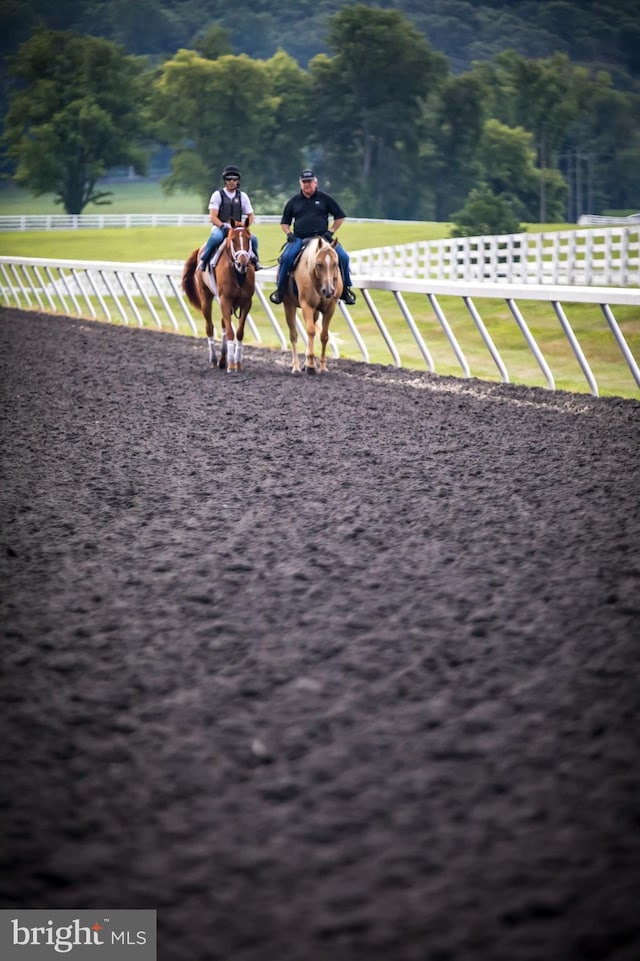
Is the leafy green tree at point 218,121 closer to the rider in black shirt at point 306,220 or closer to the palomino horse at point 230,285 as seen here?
the palomino horse at point 230,285

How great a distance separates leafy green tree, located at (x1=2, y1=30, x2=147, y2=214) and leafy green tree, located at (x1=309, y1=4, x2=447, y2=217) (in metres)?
13.2

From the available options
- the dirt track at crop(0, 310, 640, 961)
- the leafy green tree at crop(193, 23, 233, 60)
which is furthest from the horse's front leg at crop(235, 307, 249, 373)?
the leafy green tree at crop(193, 23, 233, 60)

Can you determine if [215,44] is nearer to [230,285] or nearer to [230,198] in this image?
[230,198]

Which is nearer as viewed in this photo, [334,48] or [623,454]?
[623,454]

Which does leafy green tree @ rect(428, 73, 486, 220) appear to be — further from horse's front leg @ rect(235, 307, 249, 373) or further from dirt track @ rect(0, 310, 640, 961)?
dirt track @ rect(0, 310, 640, 961)

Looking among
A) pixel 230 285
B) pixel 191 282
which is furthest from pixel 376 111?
pixel 230 285

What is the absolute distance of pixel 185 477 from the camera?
892cm

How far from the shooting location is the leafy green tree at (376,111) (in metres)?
95.5

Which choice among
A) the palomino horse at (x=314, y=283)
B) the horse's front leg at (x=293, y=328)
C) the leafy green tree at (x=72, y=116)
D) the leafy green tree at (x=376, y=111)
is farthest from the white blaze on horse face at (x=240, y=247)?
the leafy green tree at (x=376, y=111)

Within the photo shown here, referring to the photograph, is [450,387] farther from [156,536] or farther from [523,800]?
[523,800]

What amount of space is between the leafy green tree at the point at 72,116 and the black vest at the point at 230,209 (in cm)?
7744

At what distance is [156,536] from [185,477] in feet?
6.31

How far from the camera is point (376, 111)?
315 feet

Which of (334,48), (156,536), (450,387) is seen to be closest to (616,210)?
(334,48)
